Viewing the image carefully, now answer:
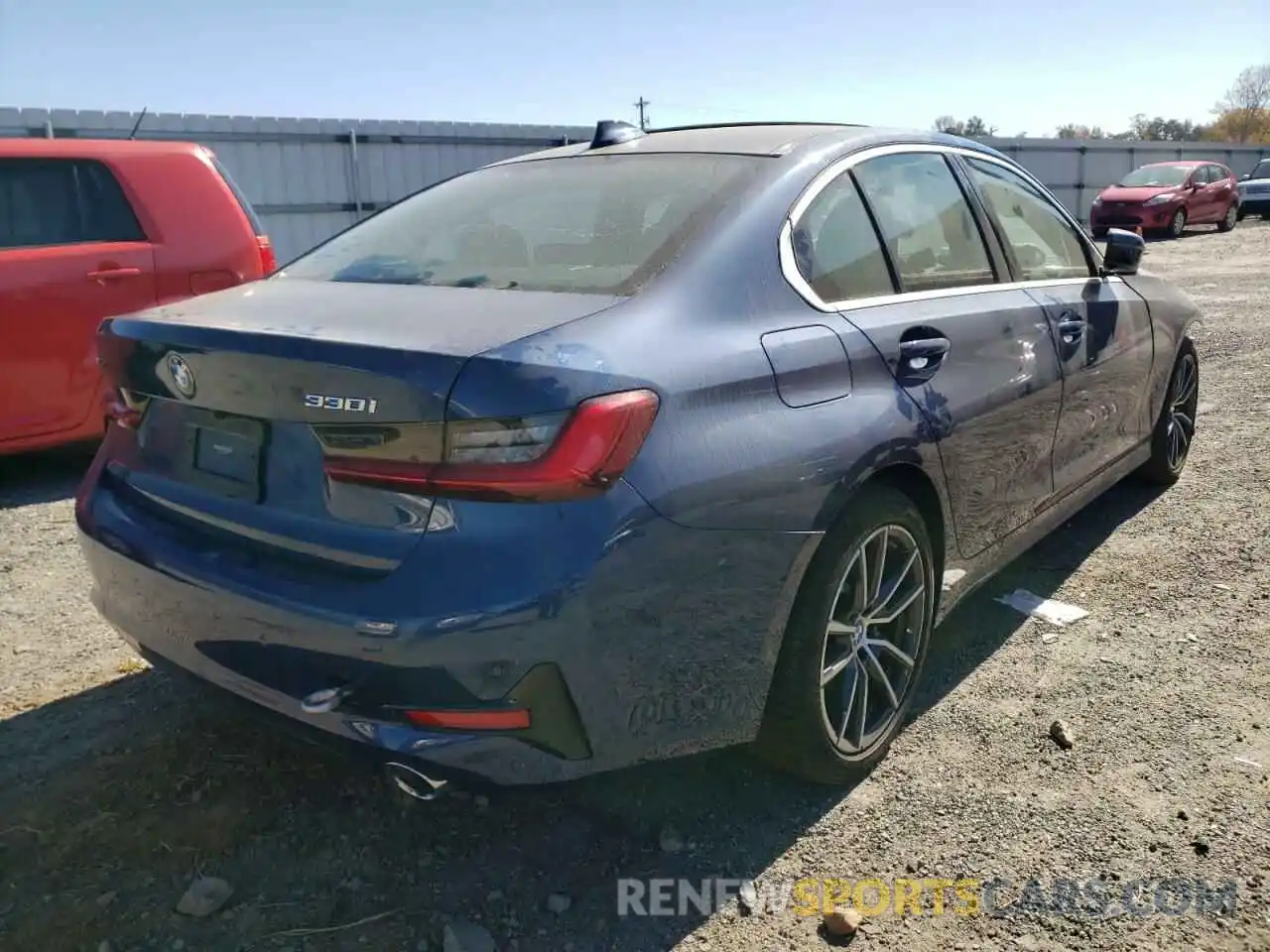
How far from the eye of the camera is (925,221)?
3068mm

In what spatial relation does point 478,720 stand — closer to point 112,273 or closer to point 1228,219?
point 112,273

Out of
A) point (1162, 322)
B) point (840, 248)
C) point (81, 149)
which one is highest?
point (81, 149)

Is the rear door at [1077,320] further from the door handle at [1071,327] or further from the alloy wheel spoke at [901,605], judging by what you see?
the alloy wheel spoke at [901,605]

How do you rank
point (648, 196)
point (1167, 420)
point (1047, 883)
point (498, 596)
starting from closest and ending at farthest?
point (498, 596), point (1047, 883), point (648, 196), point (1167, 420)

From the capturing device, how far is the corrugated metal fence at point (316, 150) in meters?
11.0

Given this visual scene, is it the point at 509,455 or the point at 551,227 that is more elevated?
the point at 551,227

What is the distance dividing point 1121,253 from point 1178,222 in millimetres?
20411

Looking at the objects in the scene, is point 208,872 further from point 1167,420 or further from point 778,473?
point 1167,420

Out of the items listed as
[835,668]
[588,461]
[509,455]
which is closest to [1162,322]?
[835,668]

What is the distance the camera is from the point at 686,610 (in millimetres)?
2082

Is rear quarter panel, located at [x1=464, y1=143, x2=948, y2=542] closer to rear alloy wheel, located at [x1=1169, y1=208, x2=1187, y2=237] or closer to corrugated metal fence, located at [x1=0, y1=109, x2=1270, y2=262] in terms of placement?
corrugated metal fence, located at [x1=0, y1=109, x2=1270, y2=262]

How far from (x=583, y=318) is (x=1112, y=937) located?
1684mm

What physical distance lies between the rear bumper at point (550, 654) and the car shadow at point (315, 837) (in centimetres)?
16

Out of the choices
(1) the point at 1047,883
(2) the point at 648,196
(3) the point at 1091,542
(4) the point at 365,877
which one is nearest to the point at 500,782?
(4) the point at 365,877
